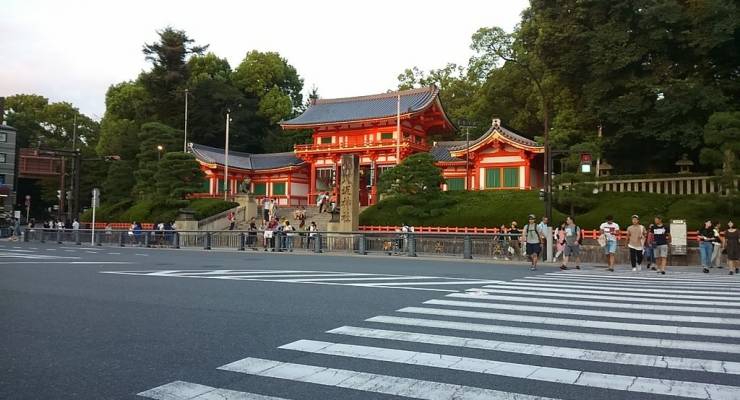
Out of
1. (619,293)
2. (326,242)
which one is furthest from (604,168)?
(619,293)

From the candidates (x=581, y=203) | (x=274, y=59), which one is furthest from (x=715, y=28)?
(x=274, y=59)

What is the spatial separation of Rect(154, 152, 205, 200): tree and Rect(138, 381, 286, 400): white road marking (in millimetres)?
37877

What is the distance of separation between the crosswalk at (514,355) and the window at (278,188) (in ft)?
135

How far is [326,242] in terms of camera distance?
83.4 ft

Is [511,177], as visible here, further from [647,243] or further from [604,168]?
[647,243]

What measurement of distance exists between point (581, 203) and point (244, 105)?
141 ft

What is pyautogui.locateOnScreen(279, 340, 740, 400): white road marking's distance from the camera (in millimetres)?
4297

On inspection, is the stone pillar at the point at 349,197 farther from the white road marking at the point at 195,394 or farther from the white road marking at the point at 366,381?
the white road marking at the point at 195,394

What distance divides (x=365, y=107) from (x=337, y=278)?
34466mm

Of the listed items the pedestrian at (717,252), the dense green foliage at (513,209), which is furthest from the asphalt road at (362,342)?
the dense green foliage at (513,209)

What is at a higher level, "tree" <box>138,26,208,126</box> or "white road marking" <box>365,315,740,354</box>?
"tree" <box>138,26,208,126</box>

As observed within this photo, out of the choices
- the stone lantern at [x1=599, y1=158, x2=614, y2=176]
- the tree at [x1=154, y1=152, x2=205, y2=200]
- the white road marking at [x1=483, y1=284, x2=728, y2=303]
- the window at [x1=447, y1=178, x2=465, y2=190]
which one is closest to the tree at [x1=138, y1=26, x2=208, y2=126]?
the tree at [x1=154, y1=152, x2=205, y2=200]

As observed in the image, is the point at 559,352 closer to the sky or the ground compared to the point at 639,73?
closer to the ground

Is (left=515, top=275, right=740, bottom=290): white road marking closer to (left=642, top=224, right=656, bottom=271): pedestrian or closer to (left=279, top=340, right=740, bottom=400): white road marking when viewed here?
(left=642, top=224, right=656, bottom=271): pedestrian
